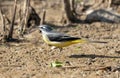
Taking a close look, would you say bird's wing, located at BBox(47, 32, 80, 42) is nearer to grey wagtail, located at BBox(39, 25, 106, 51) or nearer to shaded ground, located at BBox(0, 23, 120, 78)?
grey wagtail, located at BBox(39, 25, 106, 51)

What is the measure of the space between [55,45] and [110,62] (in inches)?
54.6

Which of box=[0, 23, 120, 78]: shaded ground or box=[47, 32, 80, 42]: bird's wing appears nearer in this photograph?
box=[0, 23, 120, 78]: shaded ground

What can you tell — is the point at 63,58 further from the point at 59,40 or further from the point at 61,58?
the point at 59,40

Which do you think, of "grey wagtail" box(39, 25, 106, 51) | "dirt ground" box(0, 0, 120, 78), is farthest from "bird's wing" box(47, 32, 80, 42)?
"dirt ground" box(0, 0, 120, 78)

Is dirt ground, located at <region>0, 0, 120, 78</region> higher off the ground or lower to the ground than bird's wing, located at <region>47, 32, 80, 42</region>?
lower

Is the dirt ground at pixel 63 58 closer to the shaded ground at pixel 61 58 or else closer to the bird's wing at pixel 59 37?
the shaded ground at pixel 61 58

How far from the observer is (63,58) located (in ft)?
31.2

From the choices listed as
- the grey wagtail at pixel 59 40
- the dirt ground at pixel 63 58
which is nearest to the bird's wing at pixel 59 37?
the grey wagtail at pixel 59 40

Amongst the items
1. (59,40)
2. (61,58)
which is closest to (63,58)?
(61,58)

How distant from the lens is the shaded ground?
843 centimetres

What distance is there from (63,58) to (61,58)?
0.05 m

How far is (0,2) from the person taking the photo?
52.3 ft

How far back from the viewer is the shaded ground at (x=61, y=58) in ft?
27.7

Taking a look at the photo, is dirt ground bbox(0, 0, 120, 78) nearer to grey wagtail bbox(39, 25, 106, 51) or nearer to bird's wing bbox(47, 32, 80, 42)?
grey wagtail bbox(39, 25, 106, 51)
